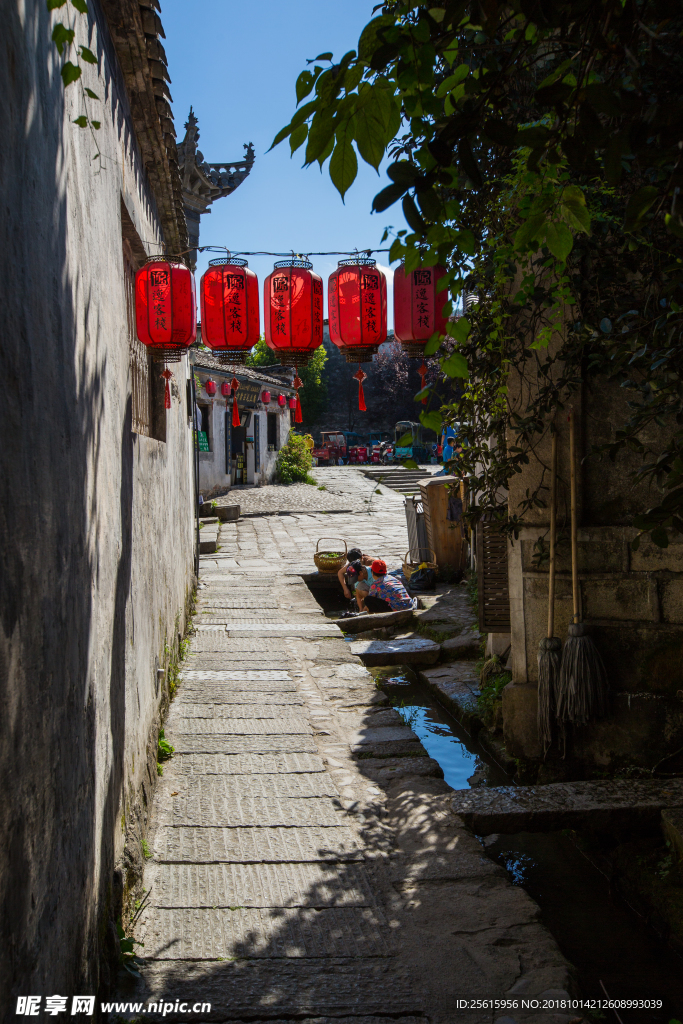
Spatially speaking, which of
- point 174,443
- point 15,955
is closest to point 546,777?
point 15,955

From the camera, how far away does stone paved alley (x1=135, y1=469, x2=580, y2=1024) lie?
2.56 m

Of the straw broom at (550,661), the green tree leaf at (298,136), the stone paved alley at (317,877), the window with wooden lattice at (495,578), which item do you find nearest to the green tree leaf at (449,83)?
the green tree leaf at (298,136)

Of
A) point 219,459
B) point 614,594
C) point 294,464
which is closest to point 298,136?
point 614,594

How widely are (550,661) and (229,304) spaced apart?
341 centimetres

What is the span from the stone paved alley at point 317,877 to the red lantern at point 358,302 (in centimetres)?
272

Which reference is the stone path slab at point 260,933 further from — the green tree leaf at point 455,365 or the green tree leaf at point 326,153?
the green tree leaf at point 326,153

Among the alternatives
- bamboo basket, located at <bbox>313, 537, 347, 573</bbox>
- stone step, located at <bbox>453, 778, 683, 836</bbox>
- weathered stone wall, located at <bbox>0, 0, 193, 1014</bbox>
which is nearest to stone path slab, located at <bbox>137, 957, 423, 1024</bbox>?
weathered stone wall, located at <bbox>0, 0, 193, 1014</bbox>

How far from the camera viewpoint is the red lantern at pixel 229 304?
5.46 m

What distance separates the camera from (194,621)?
792 cm

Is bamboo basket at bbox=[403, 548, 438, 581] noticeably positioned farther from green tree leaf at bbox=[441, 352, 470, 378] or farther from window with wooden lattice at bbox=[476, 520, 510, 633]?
green tree leaf at bbox=[441, 352, 470, 378]

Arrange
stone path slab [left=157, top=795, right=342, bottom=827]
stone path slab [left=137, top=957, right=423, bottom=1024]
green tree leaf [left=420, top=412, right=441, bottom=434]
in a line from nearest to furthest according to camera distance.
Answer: green tree leaf [left=420, top=412, right=441, bottom=434] < stone path slab [left=137, top=957, right=423, bottom=1024] < stone path slab [left=157, top=795, right=342, bottom=827]

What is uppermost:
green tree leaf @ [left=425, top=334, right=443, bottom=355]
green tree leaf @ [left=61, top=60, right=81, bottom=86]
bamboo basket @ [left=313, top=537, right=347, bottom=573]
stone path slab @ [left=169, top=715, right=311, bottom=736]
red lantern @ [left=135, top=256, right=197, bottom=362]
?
green tree leaf @ [left=61, top=60, right=81, bottom=86]

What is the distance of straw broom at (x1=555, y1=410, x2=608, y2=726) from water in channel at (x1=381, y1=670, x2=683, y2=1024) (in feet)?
2.29

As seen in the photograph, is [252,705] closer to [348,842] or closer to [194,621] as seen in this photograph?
[348,842]
